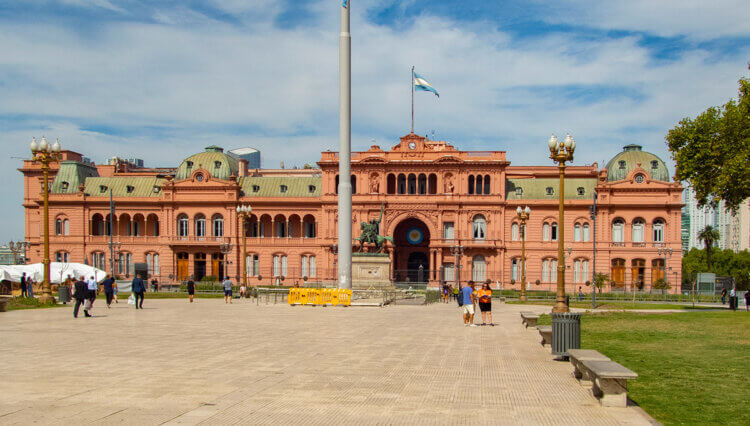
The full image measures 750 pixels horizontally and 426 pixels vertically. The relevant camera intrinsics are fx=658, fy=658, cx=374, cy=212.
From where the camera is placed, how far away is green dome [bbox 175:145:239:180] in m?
80.5

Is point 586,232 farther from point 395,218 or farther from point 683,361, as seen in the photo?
point 683,361

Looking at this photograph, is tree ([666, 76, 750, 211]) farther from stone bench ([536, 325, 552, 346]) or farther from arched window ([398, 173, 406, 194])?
arched window ([398, 173, 406, 194])

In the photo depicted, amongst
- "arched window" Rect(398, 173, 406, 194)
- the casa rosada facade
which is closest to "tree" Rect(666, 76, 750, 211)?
the casa rosada facade

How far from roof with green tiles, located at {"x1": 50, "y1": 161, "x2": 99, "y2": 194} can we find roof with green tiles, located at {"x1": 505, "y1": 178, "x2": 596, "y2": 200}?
5272 centimetres

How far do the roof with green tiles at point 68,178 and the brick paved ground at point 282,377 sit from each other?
209ft

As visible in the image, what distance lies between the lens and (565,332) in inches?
627

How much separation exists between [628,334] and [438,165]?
174 ft

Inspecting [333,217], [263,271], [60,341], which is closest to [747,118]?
[60,341]

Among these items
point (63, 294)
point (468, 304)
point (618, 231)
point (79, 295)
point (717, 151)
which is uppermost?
point (717, 151)

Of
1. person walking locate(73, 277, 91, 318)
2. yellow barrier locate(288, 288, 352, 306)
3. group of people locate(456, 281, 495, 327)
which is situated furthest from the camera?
yellow barrier locate(288, 288, 352, 306)

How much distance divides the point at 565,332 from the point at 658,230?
61987 mm

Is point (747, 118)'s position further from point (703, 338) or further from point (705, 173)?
point (703, 338)

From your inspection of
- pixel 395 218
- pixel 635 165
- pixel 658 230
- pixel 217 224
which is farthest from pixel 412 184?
pixel 658 230

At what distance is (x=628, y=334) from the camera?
22.2m
